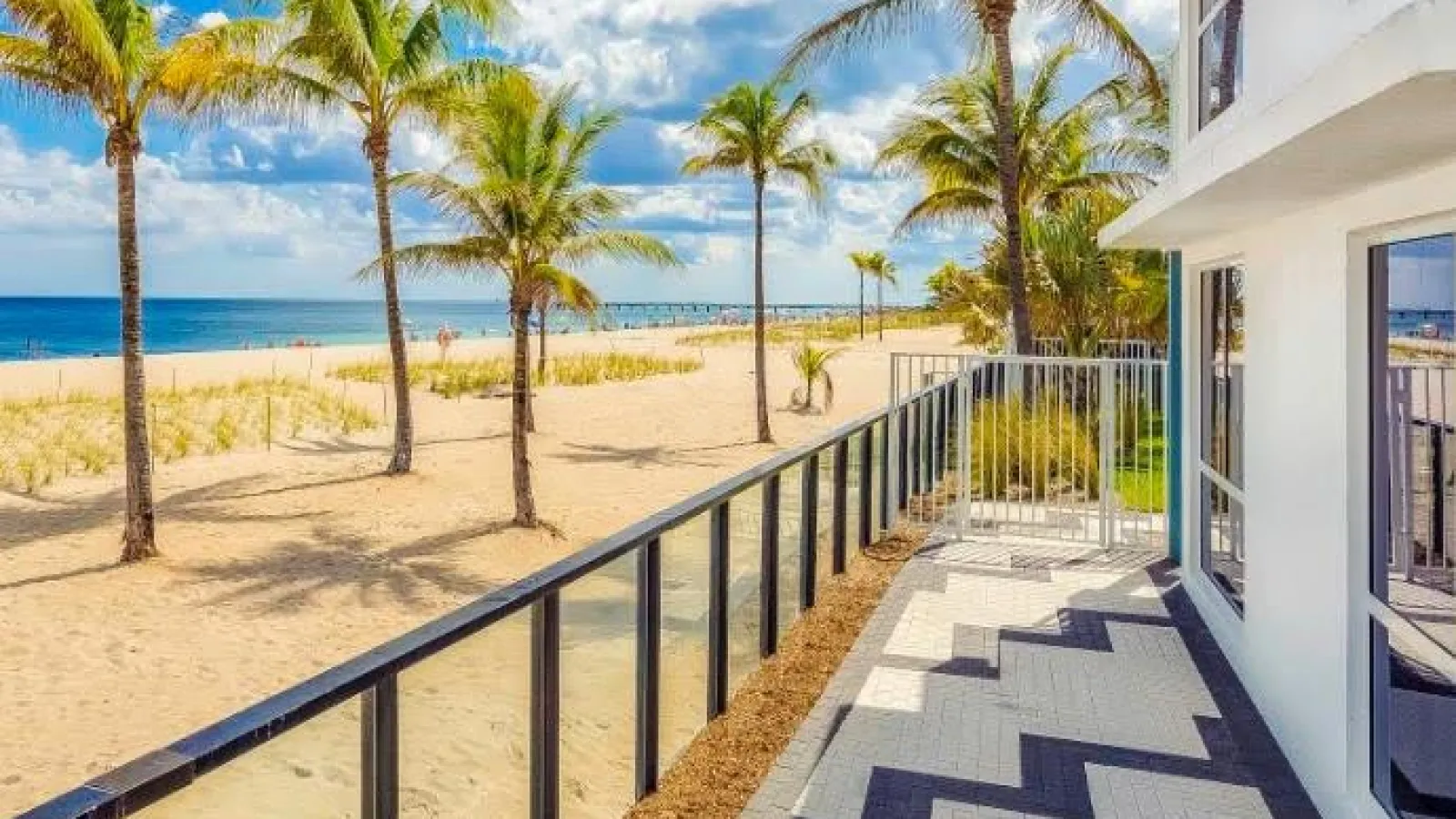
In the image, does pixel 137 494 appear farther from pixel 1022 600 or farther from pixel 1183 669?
pixel 1183 669

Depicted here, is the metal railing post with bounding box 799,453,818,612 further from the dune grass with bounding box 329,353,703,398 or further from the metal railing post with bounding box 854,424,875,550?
the dune grass with bounding box 329,353,703,398

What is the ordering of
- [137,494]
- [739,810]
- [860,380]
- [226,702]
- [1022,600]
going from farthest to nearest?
[860,380]
[137,494]
[226,702]
[1022,600]
[739,810]

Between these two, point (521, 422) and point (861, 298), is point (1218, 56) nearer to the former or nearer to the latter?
point (521, 422)

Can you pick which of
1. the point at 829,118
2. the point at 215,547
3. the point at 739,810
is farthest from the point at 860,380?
the point at 739,810

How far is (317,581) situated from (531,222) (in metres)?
5.78

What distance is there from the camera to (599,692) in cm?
356

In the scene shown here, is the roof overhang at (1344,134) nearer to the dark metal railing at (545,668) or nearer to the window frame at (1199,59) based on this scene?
the window frame at (1199,59)

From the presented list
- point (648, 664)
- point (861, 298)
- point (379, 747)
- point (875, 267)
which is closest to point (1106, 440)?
point (648, 664)

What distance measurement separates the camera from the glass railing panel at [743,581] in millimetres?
4703

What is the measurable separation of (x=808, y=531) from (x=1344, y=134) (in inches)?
165

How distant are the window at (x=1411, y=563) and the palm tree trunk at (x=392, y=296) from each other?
15.0 m

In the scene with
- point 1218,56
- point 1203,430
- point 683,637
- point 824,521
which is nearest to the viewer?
point 683,637

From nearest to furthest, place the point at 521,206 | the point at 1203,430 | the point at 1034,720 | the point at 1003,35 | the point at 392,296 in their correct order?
1. the point at 1034,720
2. the point at 1203,430
3. the point at 521,206
4. the point at 1003,35
5. the point at 392,296

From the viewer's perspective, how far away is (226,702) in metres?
7.14
